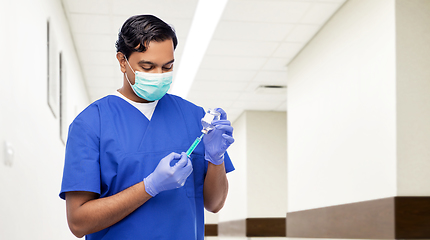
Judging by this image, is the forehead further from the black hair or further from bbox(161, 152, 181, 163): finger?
bbox(161, 152, 181, 163): finger

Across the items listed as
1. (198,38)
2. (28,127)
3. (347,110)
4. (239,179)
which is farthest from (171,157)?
(239,179)

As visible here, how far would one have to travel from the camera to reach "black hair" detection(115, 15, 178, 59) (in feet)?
4.42

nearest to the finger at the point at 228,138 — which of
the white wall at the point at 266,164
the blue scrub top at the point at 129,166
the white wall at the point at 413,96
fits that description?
the blue scrub top at the point at 129,166

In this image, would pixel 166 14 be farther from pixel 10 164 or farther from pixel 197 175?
pixel 197 175

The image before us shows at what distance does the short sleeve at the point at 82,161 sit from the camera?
3.99 ft

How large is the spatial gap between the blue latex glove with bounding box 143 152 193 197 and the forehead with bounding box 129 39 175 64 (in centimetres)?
30

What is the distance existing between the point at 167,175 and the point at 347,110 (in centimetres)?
375

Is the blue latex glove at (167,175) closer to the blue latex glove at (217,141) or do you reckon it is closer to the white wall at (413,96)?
the blue latex glove at (217,141)

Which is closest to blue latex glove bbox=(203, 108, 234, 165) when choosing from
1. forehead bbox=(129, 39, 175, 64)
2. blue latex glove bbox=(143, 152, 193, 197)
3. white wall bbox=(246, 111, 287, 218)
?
blue latex glove bbox=(143, 152, 193, 197)

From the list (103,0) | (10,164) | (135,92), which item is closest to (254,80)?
(103,0)

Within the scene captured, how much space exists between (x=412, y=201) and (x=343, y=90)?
149cm

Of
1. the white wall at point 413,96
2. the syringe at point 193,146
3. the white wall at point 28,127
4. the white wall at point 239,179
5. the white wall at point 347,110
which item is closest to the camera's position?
the syringe at point 193,146

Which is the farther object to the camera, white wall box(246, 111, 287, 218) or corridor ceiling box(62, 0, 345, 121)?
white wall box(246, 111, 287, 218)

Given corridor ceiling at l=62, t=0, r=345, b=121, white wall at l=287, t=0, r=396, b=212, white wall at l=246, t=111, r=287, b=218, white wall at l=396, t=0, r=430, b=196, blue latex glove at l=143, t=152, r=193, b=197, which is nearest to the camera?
blue latex glove at l=143, t=152, r=193, b=197
